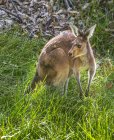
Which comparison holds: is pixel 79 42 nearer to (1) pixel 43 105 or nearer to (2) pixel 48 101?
(2) pixel 48 101

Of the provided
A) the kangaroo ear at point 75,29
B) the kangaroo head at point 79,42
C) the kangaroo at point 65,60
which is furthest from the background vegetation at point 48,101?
the kangaroo ear at point 75,29

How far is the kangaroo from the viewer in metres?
5.72

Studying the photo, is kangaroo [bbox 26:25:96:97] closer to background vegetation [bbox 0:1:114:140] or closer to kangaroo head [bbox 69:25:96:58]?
kangaroo head [bbox 69:25:96:58]

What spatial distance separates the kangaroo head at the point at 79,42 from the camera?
18.8 feet

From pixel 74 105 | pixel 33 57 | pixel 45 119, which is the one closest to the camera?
pixel 45 119

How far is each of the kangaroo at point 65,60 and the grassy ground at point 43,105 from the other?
15 cm

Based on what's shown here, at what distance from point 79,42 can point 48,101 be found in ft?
2.58

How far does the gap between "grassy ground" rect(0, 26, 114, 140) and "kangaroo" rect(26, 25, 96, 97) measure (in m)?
0.15

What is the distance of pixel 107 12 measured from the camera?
801 centimetres

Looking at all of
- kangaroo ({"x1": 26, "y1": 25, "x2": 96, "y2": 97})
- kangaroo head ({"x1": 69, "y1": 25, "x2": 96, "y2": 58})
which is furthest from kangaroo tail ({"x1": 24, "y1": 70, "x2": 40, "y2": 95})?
kangaroo head ({"x1": 69, "y1": 25, "x2": 96, "y2": 58})

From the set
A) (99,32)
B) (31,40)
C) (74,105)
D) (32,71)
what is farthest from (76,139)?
(99,32)

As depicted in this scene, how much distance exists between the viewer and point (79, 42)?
5.74m

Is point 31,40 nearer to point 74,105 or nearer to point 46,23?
point 46,23

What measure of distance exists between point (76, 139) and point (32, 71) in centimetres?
178
